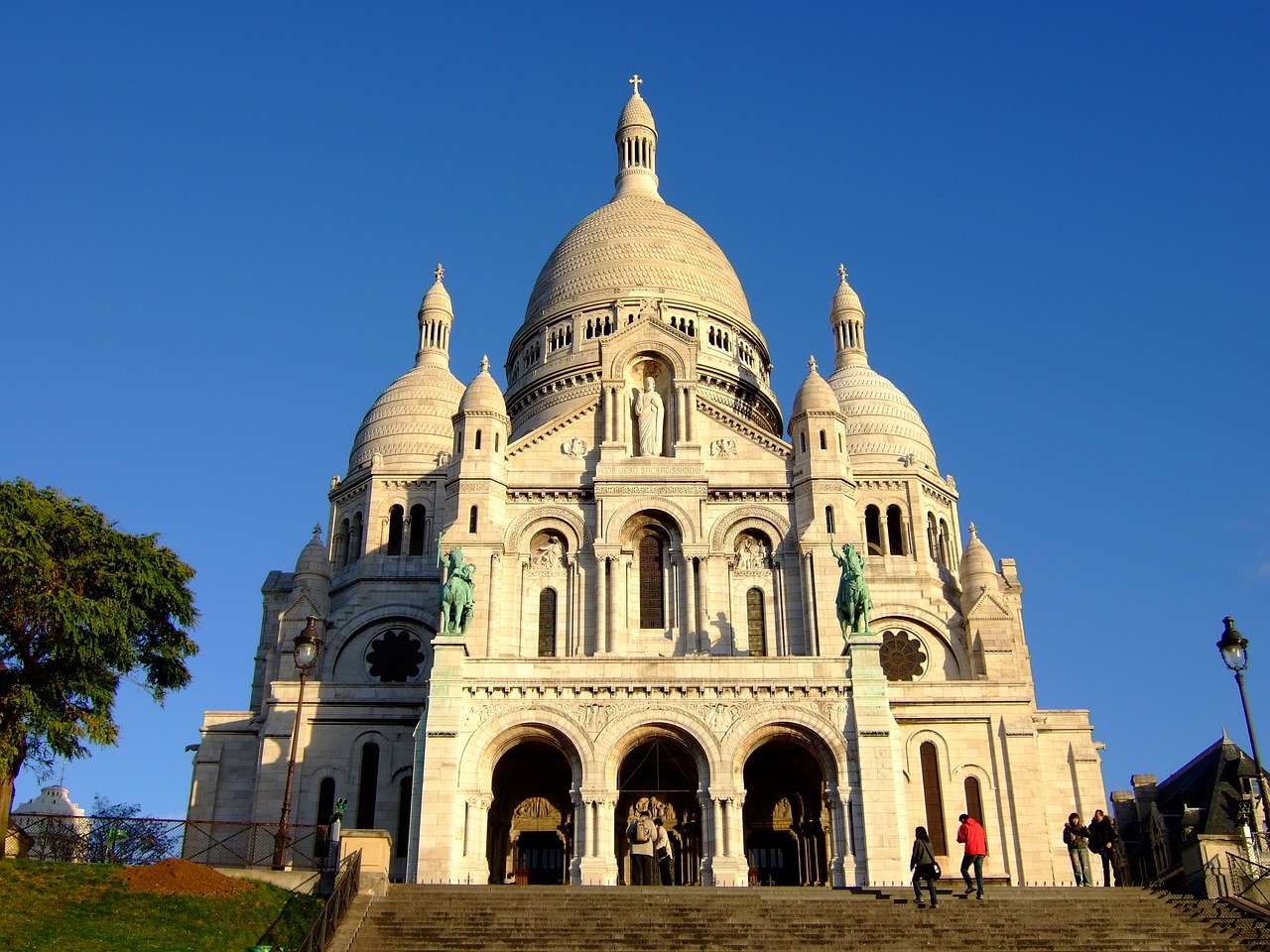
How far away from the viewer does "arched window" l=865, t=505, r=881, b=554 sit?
53.9 m

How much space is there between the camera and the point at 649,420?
155 feet

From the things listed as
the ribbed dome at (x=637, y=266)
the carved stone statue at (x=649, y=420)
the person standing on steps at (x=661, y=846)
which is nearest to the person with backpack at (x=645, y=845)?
the person standing on steps at (x=661, y=846)

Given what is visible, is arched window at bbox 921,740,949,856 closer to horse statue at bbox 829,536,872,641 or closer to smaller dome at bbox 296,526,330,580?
horse statue at bbox 829,536,872,641

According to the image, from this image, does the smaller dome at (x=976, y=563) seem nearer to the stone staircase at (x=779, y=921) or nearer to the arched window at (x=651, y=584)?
the arched window at (x=651, y=584)

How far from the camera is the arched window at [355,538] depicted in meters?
53.9

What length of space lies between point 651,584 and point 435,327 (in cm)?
2418

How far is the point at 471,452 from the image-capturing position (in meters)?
45.6

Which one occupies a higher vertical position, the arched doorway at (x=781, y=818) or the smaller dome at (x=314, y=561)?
the smaller dome at (x=314, y=561)

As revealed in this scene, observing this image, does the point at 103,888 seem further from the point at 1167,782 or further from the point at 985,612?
the point at 1167,782

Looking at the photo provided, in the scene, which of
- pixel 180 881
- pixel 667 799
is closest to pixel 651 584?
pixel 667 799

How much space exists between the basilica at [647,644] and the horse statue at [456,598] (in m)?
0.09

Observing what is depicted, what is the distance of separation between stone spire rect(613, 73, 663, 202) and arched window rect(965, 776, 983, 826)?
36092mm

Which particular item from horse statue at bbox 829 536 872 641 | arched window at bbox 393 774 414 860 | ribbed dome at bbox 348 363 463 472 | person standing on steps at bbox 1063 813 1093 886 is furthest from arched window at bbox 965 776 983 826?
ribbed dome at bbox 348 363 463 472

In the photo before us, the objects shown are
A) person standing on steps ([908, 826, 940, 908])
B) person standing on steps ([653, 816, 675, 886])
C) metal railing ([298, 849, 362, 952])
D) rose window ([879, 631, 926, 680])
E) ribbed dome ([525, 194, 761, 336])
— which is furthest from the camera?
ribbed dome ([525, 194, 761, 336])
